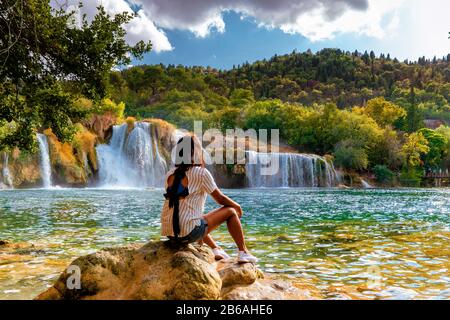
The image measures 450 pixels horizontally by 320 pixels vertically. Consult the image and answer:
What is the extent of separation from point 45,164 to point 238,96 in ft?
234

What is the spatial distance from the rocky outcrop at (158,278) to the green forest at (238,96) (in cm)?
543

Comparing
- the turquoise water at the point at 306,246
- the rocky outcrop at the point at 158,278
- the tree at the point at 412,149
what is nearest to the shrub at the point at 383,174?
the tree at the point at 412,149

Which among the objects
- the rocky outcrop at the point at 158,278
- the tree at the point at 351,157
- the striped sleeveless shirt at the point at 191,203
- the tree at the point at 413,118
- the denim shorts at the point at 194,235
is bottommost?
the rocky outcrop at the point at 158,278

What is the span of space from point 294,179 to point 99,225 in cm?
3997

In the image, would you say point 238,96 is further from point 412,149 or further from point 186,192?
point 186,192

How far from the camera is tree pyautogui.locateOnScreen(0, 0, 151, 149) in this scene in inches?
404

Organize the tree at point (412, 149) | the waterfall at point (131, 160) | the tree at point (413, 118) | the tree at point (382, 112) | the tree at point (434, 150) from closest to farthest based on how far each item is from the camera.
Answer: the waterfall at point (131, 160) < the tree at point (412, 149) < the tree at point (434, 150) < the tree at point (382, 112) < the tree at point (413, 118)

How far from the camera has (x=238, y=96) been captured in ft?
350

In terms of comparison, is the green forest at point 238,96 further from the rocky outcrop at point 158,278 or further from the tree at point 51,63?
the rocky outcrop at point 158,278

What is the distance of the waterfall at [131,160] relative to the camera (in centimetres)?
4581

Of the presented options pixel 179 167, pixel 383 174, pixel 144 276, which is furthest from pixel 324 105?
pixel 144 276

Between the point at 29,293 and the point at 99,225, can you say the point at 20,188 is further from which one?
the point at 29,293

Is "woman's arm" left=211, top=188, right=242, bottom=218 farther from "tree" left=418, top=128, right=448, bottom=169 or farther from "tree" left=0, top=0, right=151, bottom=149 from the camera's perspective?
"tree" left=418, top=128, right=448, bottom=169

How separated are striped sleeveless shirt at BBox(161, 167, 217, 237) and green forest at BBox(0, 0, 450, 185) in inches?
216
